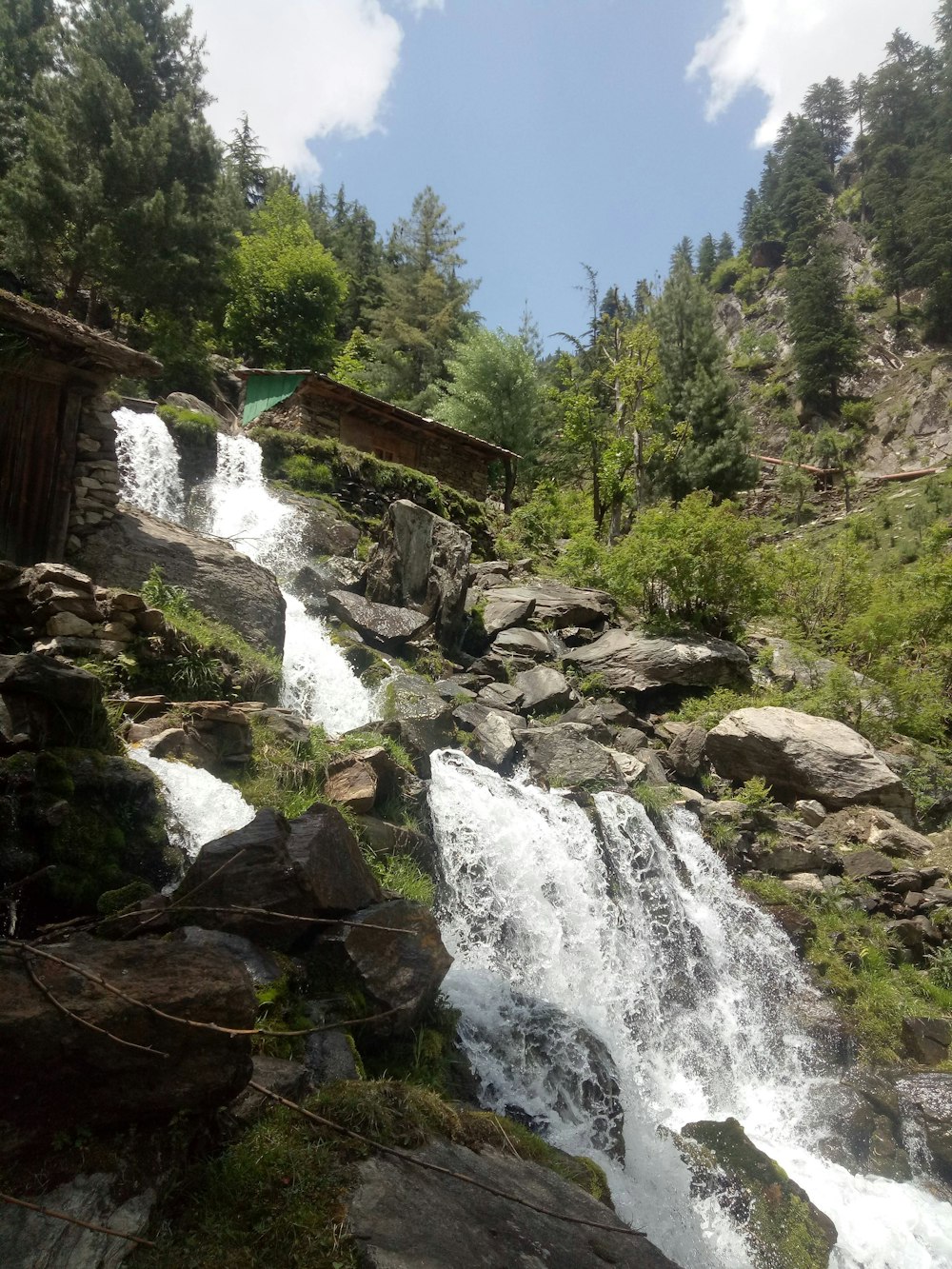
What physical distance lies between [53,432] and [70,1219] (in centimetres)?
923

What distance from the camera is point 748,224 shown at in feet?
227

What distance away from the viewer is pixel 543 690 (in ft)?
40.6

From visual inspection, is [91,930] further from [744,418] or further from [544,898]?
[744,418]

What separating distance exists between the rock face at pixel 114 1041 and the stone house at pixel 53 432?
24.5 ft

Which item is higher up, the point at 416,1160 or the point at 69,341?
the point at 69,341

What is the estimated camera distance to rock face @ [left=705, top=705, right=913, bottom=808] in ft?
36.9

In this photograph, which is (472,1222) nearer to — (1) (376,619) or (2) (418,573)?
(1) (376,619)

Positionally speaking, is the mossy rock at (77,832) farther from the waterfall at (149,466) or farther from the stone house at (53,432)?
the waterfall at (149,466)

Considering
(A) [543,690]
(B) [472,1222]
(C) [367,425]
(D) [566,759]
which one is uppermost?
(C) [367,425]

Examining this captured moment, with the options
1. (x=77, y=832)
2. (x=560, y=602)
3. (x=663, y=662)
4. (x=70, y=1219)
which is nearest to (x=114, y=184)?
(x=560, y=602)

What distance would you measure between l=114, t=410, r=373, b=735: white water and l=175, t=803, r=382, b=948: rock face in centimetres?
595

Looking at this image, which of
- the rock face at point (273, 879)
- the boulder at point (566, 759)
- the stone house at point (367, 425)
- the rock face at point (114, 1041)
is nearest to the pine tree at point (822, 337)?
the stone house at point (367, 425)

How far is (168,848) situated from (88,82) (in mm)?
22002

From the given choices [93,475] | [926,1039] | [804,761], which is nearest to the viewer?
[926,1039]
